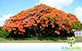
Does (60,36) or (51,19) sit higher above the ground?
(51,19)

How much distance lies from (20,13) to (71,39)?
11.3 m

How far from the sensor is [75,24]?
57.1ft

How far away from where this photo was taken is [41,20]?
16.6m

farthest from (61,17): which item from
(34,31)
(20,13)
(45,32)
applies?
(20,13)

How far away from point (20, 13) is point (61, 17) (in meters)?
6.80

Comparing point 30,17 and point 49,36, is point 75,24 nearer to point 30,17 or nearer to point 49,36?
point 49,36

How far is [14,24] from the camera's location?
16766 millimetres

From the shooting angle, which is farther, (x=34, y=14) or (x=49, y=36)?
(x=49, y=36)

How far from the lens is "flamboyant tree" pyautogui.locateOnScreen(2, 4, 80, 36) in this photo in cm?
1617


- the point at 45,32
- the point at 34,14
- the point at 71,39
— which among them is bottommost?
the point at 71,39

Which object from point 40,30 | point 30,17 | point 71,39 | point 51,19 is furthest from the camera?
point 40,30

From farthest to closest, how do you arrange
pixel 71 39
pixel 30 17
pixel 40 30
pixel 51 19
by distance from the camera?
pixel 40 30 → pixel 30 17 → pixel 51 19 → pixel 71 39

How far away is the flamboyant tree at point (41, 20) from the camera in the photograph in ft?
53.1

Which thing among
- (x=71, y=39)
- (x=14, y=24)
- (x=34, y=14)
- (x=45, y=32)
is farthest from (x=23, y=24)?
(x=71, y=39)
